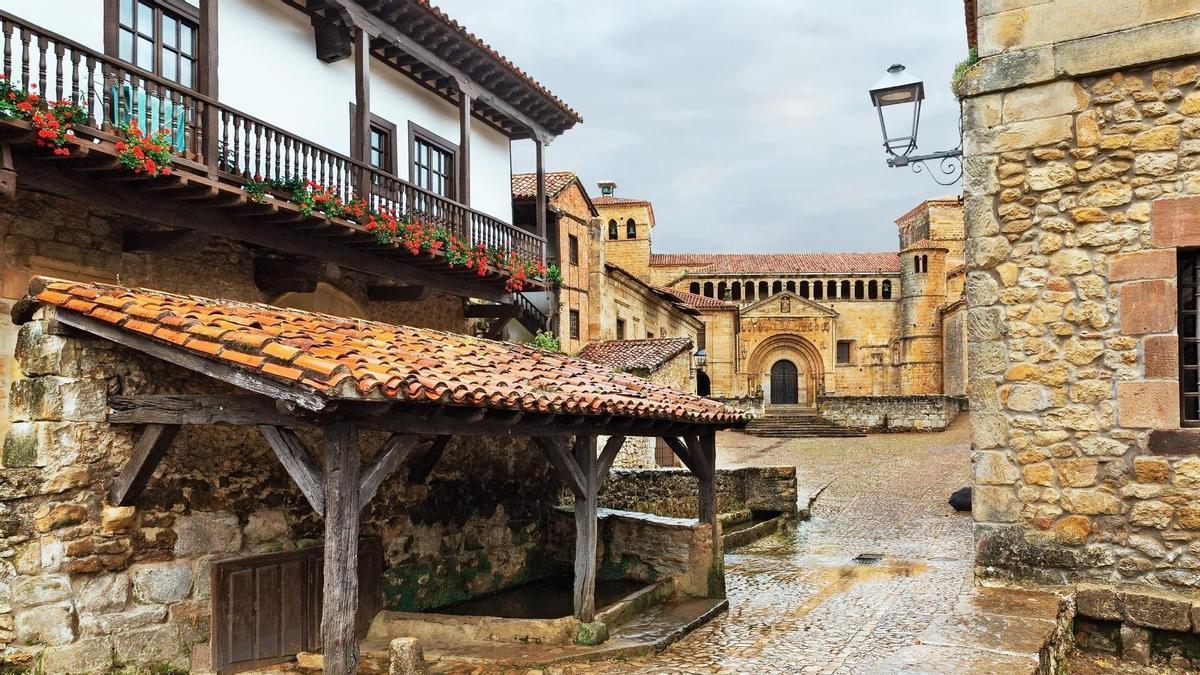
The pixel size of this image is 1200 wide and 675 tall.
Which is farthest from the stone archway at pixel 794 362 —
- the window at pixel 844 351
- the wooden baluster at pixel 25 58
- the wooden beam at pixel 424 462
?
the wooden baluster at pixel 25 58

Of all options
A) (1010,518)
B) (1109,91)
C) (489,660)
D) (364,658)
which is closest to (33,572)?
(364,658)

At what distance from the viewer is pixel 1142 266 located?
597 cm

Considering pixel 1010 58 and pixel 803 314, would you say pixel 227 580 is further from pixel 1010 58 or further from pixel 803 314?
pixel 803 314

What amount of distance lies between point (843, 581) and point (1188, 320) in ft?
19.0

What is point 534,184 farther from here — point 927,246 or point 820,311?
point 927,246

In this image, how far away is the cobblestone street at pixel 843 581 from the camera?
24.6 feet

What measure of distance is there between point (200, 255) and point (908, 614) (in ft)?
24.7

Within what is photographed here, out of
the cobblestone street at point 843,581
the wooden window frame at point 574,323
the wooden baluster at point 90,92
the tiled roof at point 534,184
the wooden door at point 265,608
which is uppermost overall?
the tiled roof at point 534,184

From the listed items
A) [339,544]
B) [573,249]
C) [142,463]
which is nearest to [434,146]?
[142,463]

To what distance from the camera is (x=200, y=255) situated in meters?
9.09

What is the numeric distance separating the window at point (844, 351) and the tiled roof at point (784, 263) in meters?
A: 3.66

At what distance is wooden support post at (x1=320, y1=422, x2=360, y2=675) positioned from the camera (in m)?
5.75

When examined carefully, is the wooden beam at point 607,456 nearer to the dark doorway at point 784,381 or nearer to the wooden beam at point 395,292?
the wooden beam at point 395,292

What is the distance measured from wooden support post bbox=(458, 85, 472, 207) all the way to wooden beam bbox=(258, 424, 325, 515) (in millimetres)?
7215
